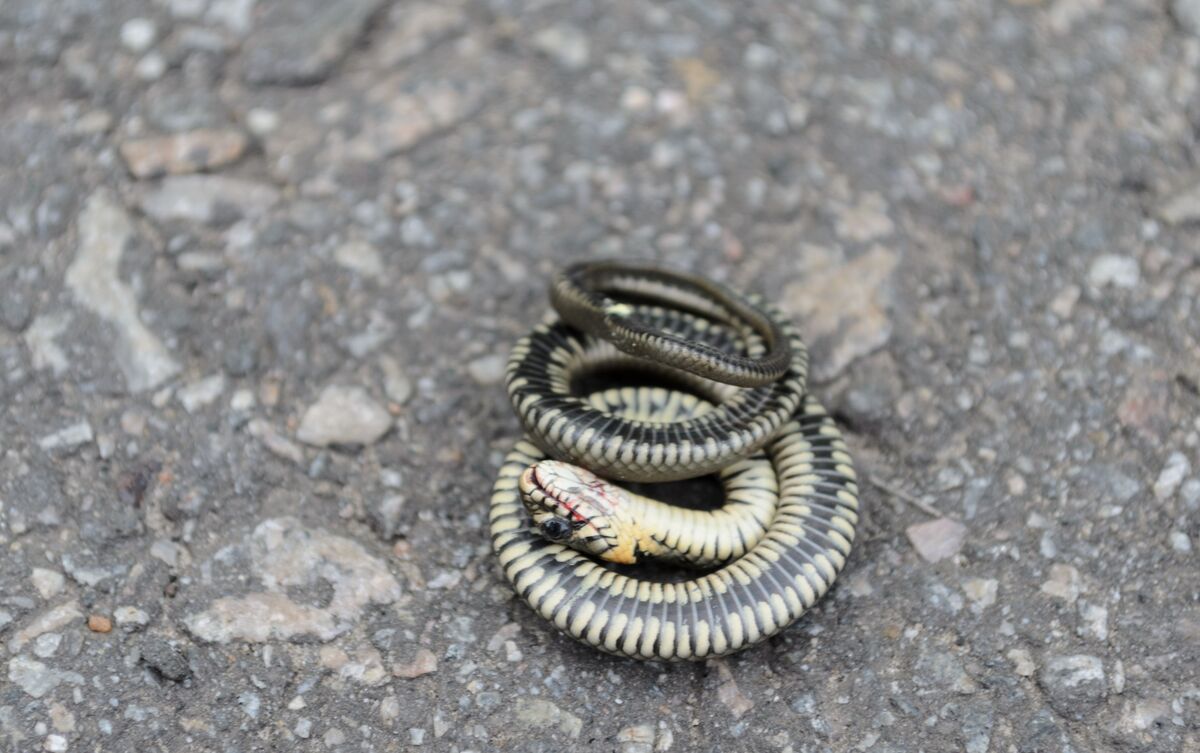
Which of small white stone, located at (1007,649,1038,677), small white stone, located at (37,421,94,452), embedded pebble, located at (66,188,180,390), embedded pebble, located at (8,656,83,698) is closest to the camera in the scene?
embedded pebble, located at (8,656,83,698)

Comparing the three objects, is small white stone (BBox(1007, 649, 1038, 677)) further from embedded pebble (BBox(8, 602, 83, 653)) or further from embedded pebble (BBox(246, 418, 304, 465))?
embedded pebble (BBox(8, 602, 83, 653))

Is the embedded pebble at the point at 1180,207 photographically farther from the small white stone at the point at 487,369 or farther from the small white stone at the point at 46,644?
the small white stone at the point at 46,644

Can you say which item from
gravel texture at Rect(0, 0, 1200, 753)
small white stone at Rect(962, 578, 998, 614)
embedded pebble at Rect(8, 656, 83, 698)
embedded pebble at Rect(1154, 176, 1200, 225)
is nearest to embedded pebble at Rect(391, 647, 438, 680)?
gravel texture at Rect(0, 0, 1200, 753)

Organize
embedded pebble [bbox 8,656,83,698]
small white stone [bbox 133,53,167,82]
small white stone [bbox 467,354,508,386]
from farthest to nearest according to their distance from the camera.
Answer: small white stone [bbox 133,53,167,82] < small white stone [bbox 467,354,508,386] < embedded pebble [bbox 8,656,83,698]

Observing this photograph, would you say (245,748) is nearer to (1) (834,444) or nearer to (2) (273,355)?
(2) (273,355)

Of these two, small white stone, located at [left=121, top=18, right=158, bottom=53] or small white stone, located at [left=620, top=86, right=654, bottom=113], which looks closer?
small white stone, located at [left=121, top=18, right=158, bottom=53]

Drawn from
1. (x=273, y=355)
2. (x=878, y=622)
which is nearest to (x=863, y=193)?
(x=878, y=622)

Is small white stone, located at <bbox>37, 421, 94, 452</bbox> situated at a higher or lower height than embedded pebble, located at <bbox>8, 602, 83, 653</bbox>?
higher
